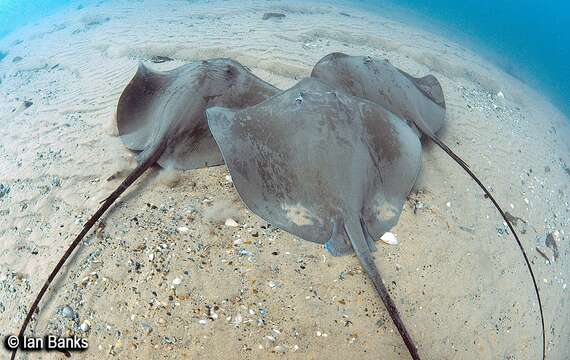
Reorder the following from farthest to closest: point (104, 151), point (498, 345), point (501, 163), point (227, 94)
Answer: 1. point (501, 163)
2. point (104, 151)
3. point (227, 94)
4. point (498, 345)

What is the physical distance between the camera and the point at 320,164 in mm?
3018

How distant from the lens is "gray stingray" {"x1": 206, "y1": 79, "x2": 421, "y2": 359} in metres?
2.91

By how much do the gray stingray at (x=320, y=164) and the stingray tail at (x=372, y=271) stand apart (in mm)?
14

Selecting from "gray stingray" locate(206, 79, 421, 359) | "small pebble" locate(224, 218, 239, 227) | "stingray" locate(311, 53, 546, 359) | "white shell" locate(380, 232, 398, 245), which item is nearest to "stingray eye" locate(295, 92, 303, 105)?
"gray stingray" locate(206, 79, 421, 359)

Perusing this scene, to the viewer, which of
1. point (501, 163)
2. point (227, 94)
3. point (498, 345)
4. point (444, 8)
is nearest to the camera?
point (498, 345)

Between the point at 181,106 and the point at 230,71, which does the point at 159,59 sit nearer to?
the point at 230,71

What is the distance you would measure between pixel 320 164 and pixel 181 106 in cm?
183

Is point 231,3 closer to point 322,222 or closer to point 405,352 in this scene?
point 322,222

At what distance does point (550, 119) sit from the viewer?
29.4 feet

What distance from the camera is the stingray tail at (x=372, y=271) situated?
84.0 inches

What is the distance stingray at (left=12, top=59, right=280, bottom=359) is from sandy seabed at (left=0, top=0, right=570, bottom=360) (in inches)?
11.0

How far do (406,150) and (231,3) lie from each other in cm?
1179

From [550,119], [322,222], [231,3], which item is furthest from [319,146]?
[231,3]

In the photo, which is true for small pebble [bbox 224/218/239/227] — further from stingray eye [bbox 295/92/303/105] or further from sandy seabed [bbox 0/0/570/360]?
stingray eye [bbox 295/92/303/105]
